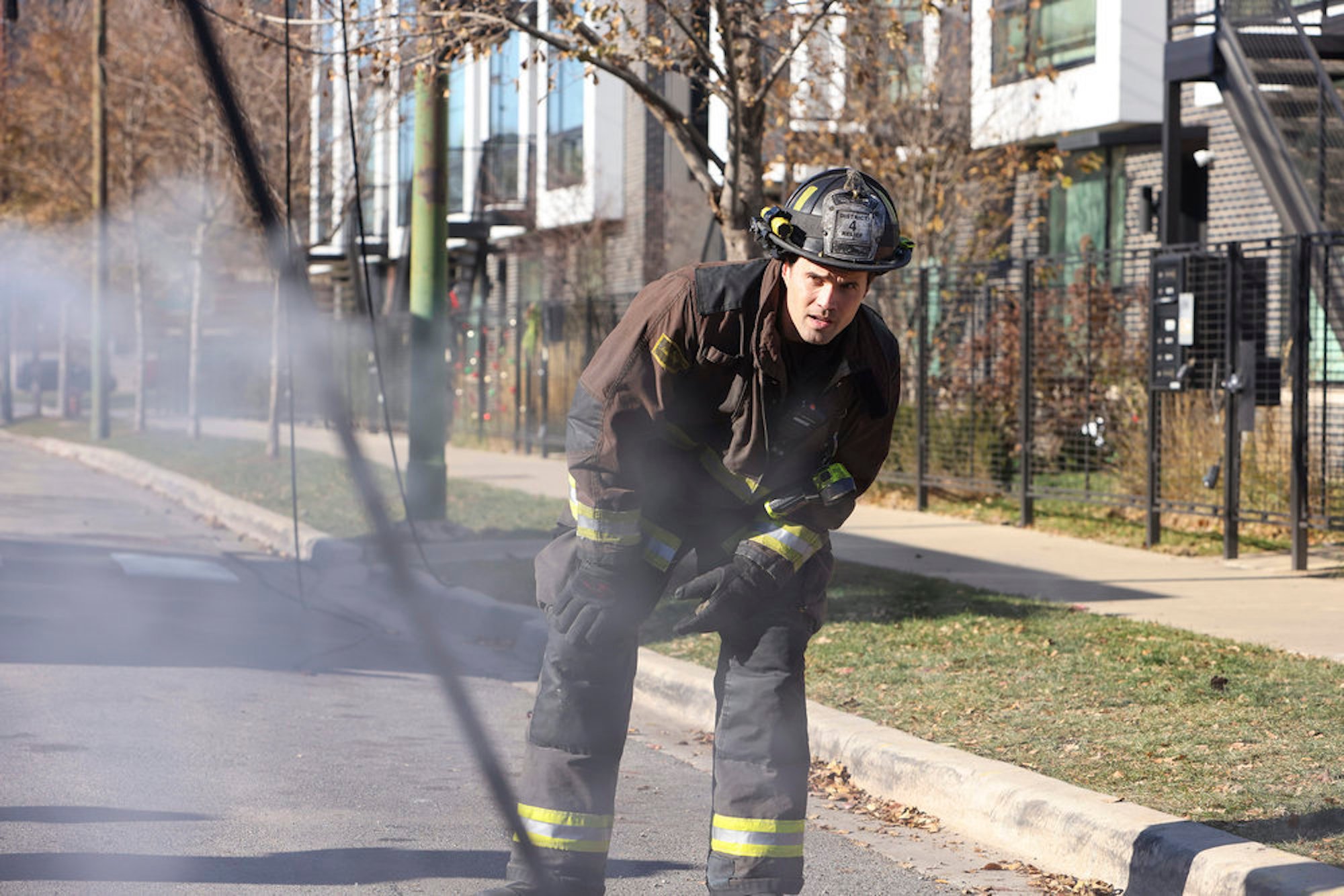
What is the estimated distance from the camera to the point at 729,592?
389 centimetres

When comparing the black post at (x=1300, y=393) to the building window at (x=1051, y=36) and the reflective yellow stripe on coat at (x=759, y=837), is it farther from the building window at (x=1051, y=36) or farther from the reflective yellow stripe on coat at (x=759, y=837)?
the building window at (x=1051, y=36)

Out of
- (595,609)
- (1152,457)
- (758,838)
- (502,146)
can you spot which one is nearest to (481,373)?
(502,146)

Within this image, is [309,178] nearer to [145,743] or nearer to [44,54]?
[44,54]

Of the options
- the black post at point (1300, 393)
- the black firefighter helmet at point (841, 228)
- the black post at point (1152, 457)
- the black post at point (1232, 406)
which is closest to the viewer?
the black firefighter helmet at point (841, 228)

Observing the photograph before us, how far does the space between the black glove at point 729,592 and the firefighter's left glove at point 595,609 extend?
0.14m

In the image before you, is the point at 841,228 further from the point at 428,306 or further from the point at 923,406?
the point at 923,406

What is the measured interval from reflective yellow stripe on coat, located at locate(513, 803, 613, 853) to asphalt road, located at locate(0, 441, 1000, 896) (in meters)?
0.86

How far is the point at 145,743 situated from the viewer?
624 centimetres

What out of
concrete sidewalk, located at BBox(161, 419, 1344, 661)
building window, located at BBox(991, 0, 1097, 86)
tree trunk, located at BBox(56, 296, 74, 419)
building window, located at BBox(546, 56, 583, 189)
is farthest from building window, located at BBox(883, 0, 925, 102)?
tree trunk, located at BBox(56, 296, 74, 419)

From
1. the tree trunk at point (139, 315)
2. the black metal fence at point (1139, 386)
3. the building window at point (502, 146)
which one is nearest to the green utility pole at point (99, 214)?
the tree trunk at point (139, 315)

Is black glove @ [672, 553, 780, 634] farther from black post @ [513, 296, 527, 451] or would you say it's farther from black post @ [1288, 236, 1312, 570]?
black post @ [513, 296, 527, 451]

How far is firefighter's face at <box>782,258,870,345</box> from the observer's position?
12.4 feet

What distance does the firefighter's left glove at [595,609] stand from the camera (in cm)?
385

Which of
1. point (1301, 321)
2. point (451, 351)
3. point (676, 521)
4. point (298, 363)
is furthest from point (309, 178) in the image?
point (298, 363)
